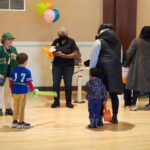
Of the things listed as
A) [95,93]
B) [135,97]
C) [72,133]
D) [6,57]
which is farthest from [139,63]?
[6,57]

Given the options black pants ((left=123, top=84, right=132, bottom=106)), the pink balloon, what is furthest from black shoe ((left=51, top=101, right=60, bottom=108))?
the pink balloon

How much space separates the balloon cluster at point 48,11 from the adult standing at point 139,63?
2136 mm

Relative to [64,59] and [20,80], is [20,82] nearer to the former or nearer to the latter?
[20,80]

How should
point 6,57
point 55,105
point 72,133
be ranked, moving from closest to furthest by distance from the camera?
1. point 72,133
2. point 6,57
3. point 55,105

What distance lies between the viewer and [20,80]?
4.97m

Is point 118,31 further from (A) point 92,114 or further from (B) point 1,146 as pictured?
(B) point 1,146

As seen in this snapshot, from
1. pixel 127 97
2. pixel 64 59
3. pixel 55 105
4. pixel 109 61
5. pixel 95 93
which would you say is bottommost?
pixel 55 105

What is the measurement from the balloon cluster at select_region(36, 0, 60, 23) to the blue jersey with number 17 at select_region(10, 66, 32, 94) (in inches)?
120

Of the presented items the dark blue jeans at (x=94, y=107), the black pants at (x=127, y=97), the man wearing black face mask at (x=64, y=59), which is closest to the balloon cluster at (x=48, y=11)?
the man wearing black face mask at (x=64, y=59)

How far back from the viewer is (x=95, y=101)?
5117 mm

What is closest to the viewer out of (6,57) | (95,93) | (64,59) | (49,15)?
(95,93)

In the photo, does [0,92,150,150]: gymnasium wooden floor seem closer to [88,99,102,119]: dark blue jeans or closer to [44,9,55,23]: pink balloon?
[88,99,102,119]: dark blue jeans

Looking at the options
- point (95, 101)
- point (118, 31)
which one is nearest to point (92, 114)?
point (95, 101)

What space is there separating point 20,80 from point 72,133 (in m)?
0.95
